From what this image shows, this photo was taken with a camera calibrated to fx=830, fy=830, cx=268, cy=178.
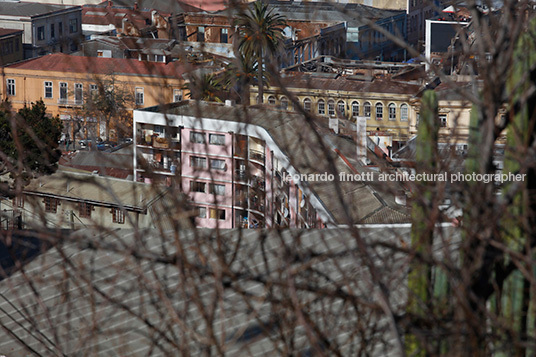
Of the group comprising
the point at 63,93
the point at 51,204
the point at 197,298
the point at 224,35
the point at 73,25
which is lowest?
the point at 51,204

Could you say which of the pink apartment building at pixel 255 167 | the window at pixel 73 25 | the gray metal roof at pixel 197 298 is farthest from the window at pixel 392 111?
the gray metal roof at pixel 197 298

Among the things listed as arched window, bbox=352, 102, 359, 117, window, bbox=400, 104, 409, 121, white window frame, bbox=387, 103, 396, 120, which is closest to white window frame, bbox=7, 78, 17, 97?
arched window, bbox=352, 102, 359, 117

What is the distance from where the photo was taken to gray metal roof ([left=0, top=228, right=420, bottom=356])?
210cm

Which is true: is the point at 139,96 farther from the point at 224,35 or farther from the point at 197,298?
the point at 197,298

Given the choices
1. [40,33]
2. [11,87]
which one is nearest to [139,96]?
[11,87]

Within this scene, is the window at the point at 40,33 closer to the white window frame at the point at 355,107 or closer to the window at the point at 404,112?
the white window frame at the point at 355,107

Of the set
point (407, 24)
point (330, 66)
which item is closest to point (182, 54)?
point (330, 66)

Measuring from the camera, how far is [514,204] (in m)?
2.22

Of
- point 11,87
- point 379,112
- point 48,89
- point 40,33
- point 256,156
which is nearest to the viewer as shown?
point 256,156

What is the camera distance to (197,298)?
1991 millimetres

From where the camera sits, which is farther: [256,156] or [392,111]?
[392,111]

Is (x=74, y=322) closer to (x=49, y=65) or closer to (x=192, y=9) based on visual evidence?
(x=192, y=9)

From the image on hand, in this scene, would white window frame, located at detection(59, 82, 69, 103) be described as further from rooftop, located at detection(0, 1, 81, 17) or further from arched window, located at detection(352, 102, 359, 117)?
arched window, located at detection(352, 102, 359, 117)

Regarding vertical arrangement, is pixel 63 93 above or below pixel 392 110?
above
